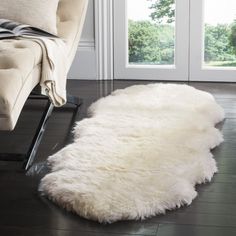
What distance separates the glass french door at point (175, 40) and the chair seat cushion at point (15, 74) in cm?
135

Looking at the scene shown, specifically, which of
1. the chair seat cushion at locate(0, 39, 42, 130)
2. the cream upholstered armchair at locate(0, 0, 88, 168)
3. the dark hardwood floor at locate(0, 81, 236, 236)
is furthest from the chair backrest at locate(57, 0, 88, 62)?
the dark hardwood floor at locate(0, 81, 236, 236)

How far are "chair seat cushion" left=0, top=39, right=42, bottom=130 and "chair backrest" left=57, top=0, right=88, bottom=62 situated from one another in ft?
1.20

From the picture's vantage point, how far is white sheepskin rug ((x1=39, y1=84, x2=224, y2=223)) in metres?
1.97

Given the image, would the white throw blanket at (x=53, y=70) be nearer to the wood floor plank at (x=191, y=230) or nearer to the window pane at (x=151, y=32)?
the wood floor plank at (x=191, y=230)

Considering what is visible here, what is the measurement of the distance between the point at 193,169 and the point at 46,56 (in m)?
0.83

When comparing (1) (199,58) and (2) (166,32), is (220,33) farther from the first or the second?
(2) (166,32)

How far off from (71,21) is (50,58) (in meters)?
0.57

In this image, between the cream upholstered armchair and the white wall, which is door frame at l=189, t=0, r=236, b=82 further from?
the cream upholstered armchair

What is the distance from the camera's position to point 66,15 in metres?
3.09

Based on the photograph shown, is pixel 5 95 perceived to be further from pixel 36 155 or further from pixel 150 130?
pixel 150 130

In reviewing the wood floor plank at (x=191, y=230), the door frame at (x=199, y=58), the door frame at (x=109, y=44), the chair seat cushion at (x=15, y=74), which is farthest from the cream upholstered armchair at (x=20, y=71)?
the door frame at (x=199, y=58)

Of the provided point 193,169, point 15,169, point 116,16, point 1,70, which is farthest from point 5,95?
point 116,16

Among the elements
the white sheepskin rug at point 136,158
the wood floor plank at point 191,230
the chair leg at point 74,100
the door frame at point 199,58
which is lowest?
the wood floor plank at point 191,230

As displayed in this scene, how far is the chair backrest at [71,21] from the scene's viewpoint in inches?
117
